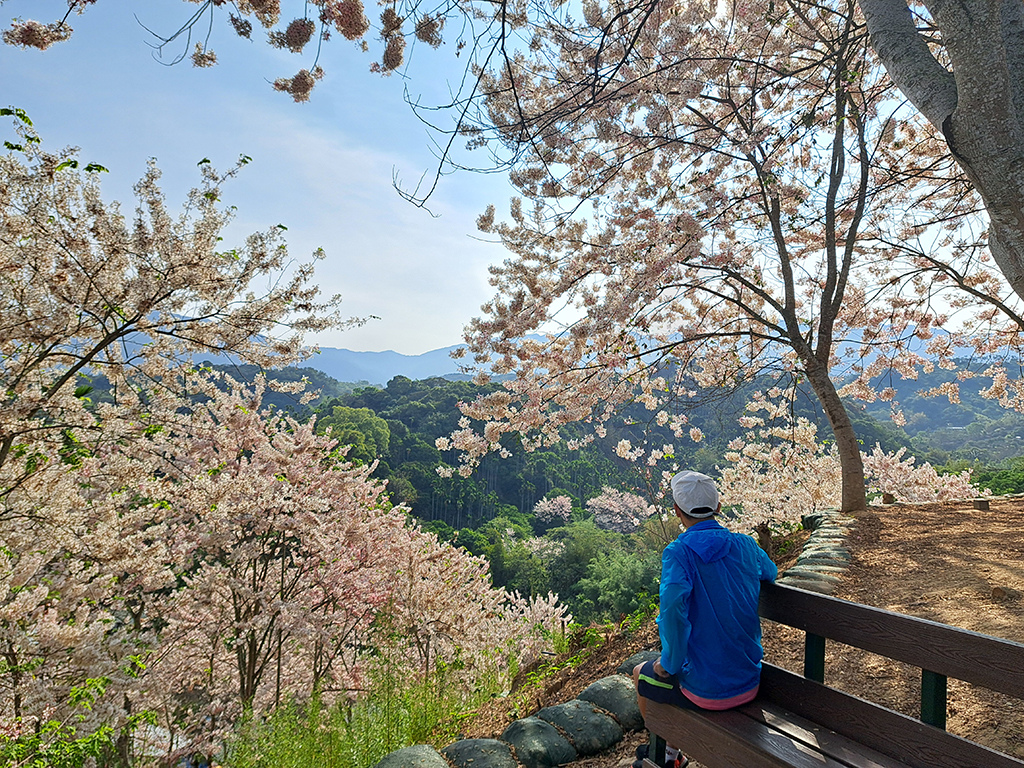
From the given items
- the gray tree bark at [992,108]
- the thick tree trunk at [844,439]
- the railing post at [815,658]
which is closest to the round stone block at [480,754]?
the railing post at [815,658]

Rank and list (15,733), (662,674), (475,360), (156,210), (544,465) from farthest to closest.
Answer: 1. (544,465)
2. (475,360)
3. (156,210)
4. (15,733)
5. (662,674)

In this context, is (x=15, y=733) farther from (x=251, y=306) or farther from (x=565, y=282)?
(x=565, y=282)

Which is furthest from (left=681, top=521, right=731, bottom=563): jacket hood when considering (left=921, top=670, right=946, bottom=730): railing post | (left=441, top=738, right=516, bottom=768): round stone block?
(left=441, top=738, right=516, bottom=768): round stone block

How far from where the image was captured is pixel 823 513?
6.25 meters

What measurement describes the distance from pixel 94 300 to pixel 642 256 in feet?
15.5

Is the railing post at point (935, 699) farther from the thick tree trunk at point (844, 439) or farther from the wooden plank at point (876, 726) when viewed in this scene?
the thick tree trunk at point (844, 439)

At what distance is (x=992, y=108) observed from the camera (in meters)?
2.03

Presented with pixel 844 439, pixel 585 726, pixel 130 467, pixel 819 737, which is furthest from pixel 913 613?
pixel 130 467

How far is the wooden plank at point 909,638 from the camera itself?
1390mm

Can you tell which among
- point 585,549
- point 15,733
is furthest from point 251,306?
point 585,549

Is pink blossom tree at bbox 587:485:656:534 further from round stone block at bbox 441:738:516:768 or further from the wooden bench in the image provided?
the wooden bench

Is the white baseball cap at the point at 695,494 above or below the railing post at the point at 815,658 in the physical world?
above

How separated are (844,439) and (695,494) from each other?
520cm

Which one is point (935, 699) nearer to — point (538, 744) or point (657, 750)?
point (657, 750)
